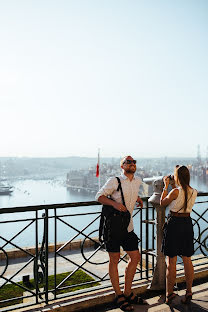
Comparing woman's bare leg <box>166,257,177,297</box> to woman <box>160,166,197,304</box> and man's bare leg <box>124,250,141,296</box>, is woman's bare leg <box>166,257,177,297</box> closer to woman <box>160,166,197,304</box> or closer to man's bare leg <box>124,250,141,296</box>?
woman <box>160,166,197,304</box>

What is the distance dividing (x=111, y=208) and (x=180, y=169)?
2.73ft

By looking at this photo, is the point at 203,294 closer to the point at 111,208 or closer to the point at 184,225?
the point at 184,225

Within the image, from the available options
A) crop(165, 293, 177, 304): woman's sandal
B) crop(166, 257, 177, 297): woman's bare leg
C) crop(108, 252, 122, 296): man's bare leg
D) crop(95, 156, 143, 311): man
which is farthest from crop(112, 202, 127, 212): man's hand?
crop(165, 293, 177, 304): woman's sandal

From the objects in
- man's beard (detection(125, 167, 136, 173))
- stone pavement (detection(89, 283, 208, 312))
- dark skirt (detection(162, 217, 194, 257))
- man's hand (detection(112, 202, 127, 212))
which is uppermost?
man's beard (detection(125, 167, 136, 173))

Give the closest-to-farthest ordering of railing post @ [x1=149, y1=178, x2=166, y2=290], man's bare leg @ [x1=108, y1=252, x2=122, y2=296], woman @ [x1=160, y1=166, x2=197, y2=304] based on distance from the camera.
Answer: man's bare leg @ [x1=108, y1=252, x2=122, y2=296], woman @ [x1=160, y1=166, x2=197, y2=304], railing post @ [x1=149, y1=178, x2=166, y2=290]

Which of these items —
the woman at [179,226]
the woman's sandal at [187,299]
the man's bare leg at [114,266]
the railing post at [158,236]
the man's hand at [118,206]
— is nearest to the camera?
the man's hand at [118,206]

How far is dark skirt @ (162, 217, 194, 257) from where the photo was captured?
3.14 metres

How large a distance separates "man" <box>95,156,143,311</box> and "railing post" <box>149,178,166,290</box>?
53cm

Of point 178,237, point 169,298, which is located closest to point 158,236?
point 178,237

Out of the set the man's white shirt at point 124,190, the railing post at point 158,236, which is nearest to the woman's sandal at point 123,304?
the railing post at point 158,236

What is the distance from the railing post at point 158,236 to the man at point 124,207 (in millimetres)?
533

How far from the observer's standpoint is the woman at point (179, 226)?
308cm

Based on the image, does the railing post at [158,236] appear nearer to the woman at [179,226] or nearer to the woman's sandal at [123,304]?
the woman at [179,226]

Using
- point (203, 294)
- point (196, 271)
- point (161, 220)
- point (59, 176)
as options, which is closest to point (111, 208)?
point (161, 220)
